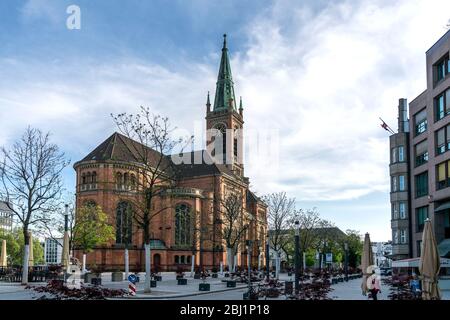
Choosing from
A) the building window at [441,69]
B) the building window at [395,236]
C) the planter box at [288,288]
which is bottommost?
the planter box at [288,288]

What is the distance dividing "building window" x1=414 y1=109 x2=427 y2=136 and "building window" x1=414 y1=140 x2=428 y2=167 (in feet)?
4.61

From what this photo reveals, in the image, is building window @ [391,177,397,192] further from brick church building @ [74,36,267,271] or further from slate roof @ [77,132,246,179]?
slate roof @ [77,132,246,179]

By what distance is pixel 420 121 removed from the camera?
53.3 m

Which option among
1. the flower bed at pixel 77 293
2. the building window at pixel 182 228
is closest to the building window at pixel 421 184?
the building window at pixel 182 228

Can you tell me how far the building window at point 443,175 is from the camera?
44.0 m

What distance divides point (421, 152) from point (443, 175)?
28.0ft

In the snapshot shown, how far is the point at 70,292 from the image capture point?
58.4 ft

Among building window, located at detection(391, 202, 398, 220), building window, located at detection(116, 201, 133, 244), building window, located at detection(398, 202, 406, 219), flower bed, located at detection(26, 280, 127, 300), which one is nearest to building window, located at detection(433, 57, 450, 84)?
building window, located at detection(398, 202, 406, 219)

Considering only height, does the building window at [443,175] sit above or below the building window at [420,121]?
below

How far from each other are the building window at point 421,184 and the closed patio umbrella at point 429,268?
1394 inches

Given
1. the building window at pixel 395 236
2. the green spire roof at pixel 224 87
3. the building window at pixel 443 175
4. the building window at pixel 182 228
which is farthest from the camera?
the green spire roof at pixel 224 87

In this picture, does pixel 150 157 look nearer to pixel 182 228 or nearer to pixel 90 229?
pixel 182 228

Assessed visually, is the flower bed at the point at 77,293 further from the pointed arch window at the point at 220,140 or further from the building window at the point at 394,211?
the pointed arch window at the point at 220,140
